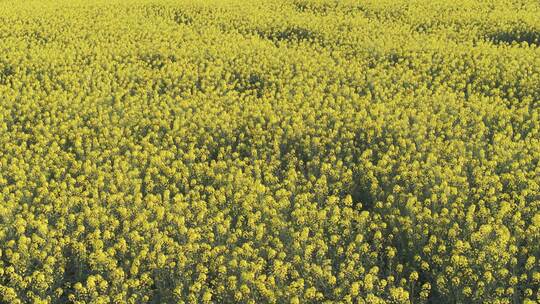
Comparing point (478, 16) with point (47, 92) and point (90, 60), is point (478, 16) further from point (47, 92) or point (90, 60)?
point (47, 92)

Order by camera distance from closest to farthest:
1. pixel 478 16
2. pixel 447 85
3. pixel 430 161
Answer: pixel 430 161 → pixel 447 85 → pixel 478 16

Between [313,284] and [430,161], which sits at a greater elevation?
[430,161]

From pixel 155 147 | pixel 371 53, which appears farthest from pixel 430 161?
pixel 371 53

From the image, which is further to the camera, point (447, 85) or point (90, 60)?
point (90, 60)

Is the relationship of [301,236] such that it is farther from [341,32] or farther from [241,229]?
[341,32]

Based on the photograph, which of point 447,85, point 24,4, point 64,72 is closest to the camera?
point 447,85

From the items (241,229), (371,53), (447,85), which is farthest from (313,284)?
(371,53)
